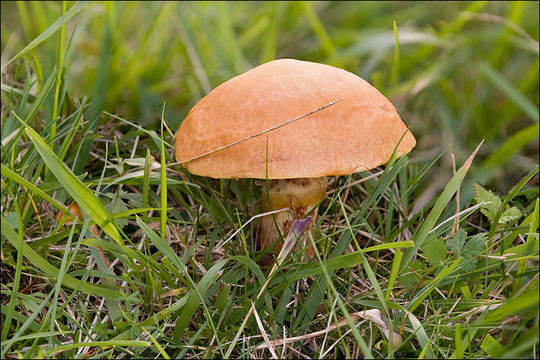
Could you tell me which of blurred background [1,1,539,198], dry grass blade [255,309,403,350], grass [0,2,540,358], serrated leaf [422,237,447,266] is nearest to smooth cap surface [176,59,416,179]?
grass [0,2,540,358]

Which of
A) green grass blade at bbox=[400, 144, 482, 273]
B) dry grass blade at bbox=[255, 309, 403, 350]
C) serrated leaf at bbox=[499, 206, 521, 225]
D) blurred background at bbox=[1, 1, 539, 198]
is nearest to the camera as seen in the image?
dry grass blade at bbox=[255, 309, 403, 350]

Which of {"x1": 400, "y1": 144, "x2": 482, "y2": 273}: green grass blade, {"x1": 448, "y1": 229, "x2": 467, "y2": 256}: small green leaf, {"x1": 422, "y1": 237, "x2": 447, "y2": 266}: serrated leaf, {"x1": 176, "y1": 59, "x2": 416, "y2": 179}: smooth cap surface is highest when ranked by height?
{"x1": 176, "y1": 59, "x2": 416, "y2": 179}: smooth cap surface

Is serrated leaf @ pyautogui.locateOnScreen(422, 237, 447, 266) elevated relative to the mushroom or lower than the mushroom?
lower

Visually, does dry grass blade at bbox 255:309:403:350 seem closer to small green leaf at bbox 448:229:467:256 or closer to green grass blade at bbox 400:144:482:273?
green grass blade at bbox 400:144:482:273

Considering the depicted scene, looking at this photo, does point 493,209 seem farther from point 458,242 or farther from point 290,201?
point 290,201

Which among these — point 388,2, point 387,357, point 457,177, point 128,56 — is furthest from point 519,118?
Answer: point 128,56

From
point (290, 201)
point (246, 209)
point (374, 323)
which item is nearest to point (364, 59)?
point (246, 209)

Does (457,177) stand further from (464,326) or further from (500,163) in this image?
(500,163)
